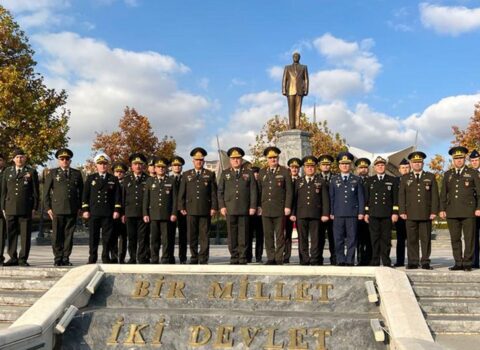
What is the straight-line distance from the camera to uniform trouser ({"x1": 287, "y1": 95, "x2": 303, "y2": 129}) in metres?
14.3

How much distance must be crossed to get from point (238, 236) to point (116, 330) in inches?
126

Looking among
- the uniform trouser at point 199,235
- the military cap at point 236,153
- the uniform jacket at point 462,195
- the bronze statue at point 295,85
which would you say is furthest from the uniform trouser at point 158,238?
the bronze statue at point 295,85

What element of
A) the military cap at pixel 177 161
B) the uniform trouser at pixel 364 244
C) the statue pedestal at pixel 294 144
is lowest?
the uniform trouser at pixel 364 244

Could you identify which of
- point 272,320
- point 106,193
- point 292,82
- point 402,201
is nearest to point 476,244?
point 402,201

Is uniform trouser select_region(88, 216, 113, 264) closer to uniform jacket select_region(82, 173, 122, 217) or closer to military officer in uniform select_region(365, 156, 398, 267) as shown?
uniform jacket select_region(82, 173, 122, 217)

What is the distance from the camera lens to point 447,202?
25.7 ft

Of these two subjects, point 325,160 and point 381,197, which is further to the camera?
point 325,160

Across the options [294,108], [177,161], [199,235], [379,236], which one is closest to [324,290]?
[379,236]

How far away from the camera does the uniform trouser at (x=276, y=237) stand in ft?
26.3

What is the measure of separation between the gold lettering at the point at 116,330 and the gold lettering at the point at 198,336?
0.77 m

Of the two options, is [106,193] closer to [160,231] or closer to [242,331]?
[160,231]

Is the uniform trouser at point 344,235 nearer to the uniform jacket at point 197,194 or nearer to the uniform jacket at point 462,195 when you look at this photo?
the uniform jacket at point 462,195

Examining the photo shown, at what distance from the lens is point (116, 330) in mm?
5320

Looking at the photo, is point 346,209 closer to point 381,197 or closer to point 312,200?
point 312,200
